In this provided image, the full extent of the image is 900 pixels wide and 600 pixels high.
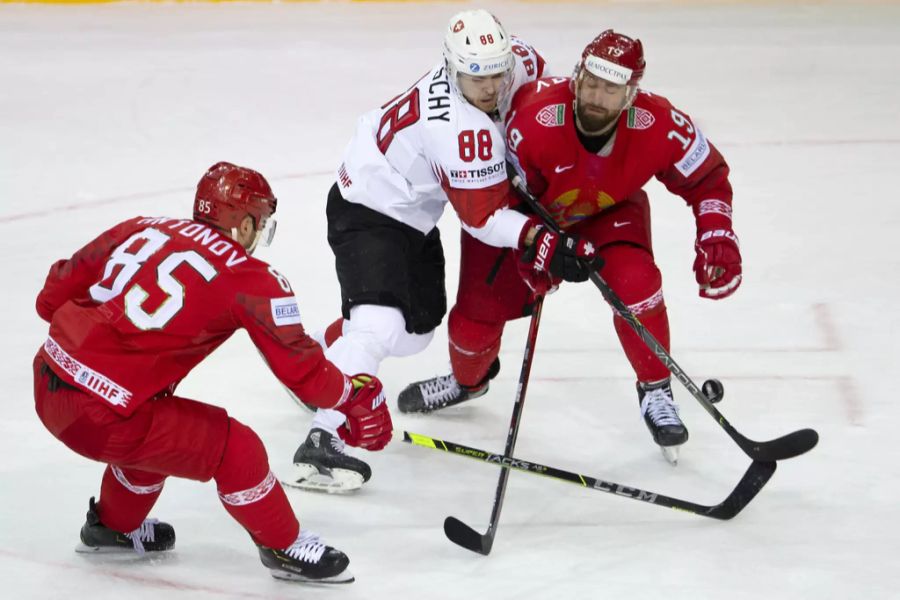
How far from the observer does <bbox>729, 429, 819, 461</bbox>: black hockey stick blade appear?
10.5 feet

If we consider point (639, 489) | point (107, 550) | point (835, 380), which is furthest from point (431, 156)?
point (835, 380)

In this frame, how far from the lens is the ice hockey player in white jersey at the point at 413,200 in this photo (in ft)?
10.5

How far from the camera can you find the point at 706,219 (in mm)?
3400

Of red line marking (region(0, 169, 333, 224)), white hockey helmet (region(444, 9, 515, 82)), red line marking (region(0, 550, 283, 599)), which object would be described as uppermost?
white hockey helmet (region(444, 9, 515, 82))

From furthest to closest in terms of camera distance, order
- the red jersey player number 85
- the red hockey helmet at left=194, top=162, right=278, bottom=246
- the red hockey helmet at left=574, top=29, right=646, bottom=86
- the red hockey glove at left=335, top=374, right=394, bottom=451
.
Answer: the red hockey helmet at left=574, top=29, right=646, bottom=86
the red hockey glove at left=335, top=374, right=394, bottom=451
the red hockey helmet at left=194, top=162, right=278, bottom=246
the red jersey player number 85

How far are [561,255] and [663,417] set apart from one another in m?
0.58

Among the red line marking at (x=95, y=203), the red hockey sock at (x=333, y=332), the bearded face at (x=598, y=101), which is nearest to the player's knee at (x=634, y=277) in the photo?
the bearded face at (x=598, y=101)

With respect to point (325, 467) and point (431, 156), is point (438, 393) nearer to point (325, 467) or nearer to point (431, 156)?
point (325, 467)

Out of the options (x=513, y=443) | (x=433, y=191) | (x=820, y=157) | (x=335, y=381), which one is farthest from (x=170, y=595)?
(x=820, y=157)

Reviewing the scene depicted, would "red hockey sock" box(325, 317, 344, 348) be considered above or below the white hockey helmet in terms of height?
below

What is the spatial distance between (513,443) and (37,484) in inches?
48.1

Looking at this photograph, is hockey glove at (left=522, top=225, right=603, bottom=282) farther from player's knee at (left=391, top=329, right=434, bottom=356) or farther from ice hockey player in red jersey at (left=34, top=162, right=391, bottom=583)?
ice hockey player in red jersey at (left=34, top=162, right=391, bottom=583)

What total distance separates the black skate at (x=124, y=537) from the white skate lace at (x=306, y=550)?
0.33 meters

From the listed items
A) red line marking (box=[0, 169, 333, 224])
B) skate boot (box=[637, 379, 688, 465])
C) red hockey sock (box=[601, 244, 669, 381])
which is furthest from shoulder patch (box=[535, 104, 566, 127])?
red line marking (box=[0, 169, 333, 224])
